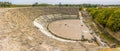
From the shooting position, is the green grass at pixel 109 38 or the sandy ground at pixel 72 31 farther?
the sandy ground at pixel 72 31

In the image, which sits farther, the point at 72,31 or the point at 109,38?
the point at 72,31

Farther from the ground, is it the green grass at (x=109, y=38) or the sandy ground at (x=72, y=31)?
the green grass at (x=109, y=38)

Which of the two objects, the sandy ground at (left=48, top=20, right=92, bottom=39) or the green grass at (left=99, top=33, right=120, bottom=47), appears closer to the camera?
the green grass at (left=99, top=33, right=120, bottom=47)

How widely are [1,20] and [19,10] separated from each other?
44.4ft

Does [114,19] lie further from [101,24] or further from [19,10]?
[19,10]

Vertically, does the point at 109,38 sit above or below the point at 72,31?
above

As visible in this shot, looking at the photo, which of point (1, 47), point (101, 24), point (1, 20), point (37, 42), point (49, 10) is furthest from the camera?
point (49, 10)

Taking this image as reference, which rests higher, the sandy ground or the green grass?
the green grass

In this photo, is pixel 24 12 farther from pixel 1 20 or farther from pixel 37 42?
pixel 37 42

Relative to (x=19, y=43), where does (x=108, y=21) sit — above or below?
above

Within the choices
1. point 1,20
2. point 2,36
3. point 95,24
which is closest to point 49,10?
point 1,20

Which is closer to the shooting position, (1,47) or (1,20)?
(1,47)

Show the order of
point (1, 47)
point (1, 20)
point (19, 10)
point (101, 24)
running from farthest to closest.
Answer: point (19, 10), point (1, 20), point (101, 24), point (1, 47)

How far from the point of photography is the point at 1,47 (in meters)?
21.7
